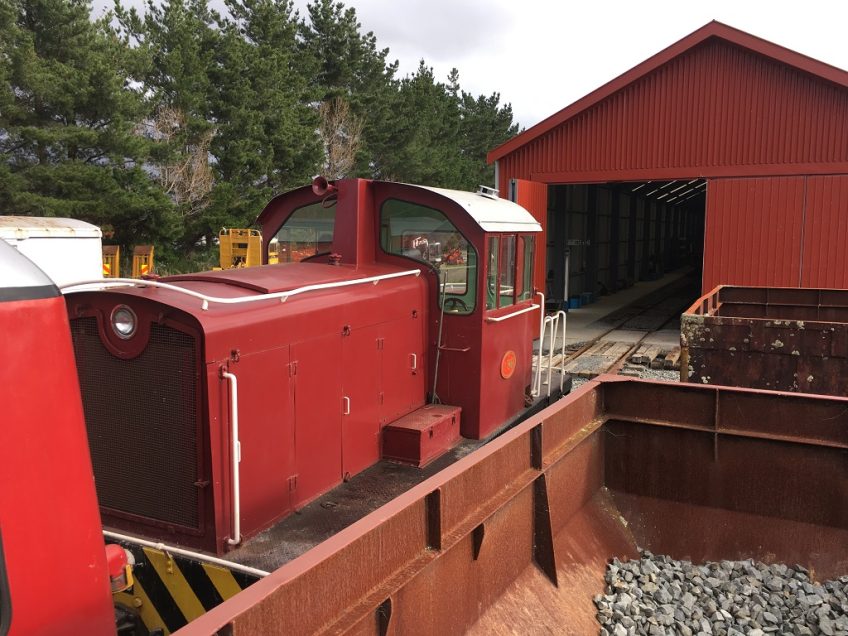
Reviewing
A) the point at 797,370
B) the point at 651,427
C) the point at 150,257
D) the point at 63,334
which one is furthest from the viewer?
the point at 150,257

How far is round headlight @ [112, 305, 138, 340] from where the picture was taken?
3.63 meters

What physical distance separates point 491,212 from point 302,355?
2.24 meters

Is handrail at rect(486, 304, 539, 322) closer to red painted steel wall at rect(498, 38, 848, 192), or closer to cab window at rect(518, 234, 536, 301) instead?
cab window at rect(518, 234, 536, 301)

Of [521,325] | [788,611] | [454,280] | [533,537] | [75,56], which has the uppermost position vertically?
[75,56]

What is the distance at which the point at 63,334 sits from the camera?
192 cm

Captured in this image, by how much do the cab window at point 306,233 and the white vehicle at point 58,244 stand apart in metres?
9.35

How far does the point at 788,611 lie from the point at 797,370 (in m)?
4.24

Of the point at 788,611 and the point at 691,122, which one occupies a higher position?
the point at 691,122

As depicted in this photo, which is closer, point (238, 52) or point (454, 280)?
point (454, 280)

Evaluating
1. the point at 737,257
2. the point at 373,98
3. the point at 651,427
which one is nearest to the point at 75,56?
the point at 373,98

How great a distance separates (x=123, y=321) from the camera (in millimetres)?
3652

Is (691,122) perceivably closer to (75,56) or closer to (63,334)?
(63,334)

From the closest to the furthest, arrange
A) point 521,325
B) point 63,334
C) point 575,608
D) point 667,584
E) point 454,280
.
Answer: point 63,334, point 575,608, point 667,584, point 454,280, point 521,325

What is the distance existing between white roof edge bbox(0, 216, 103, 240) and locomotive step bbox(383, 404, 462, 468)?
10509mm
